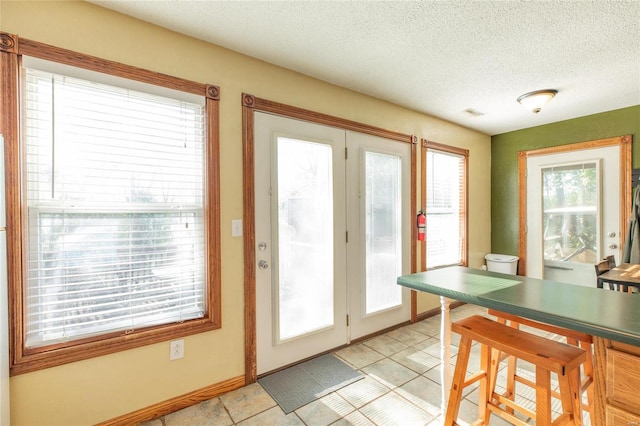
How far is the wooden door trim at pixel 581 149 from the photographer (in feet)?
10.8

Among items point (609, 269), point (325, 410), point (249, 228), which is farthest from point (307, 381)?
point (609, 269)

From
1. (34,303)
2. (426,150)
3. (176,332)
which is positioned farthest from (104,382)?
(426,150)

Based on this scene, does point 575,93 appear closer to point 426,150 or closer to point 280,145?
point 426,150

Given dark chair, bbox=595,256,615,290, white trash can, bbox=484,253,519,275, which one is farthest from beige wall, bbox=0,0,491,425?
white trash can, bbox=484,253,519,275

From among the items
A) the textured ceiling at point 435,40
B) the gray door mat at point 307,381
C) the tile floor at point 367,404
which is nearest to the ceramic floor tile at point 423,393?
the tile floor at point 367,404

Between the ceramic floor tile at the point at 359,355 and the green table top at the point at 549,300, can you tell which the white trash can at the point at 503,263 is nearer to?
the ceramic floor tile at the point at 359,355

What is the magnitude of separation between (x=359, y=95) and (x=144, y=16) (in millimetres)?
1854

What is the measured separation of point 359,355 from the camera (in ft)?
8.76

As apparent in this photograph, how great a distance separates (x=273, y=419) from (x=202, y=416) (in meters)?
0.46

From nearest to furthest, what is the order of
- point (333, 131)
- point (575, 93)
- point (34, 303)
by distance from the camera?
point (34, 303) < point (333, 131) < point (575, 93)

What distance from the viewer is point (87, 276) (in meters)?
1.70

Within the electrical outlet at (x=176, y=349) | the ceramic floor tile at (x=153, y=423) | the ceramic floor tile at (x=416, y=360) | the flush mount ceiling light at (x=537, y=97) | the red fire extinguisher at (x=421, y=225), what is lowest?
the ceramic floor tile at (x=416, y=360)

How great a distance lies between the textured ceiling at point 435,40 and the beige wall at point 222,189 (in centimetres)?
10

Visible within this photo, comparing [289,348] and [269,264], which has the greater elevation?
[269,264]
